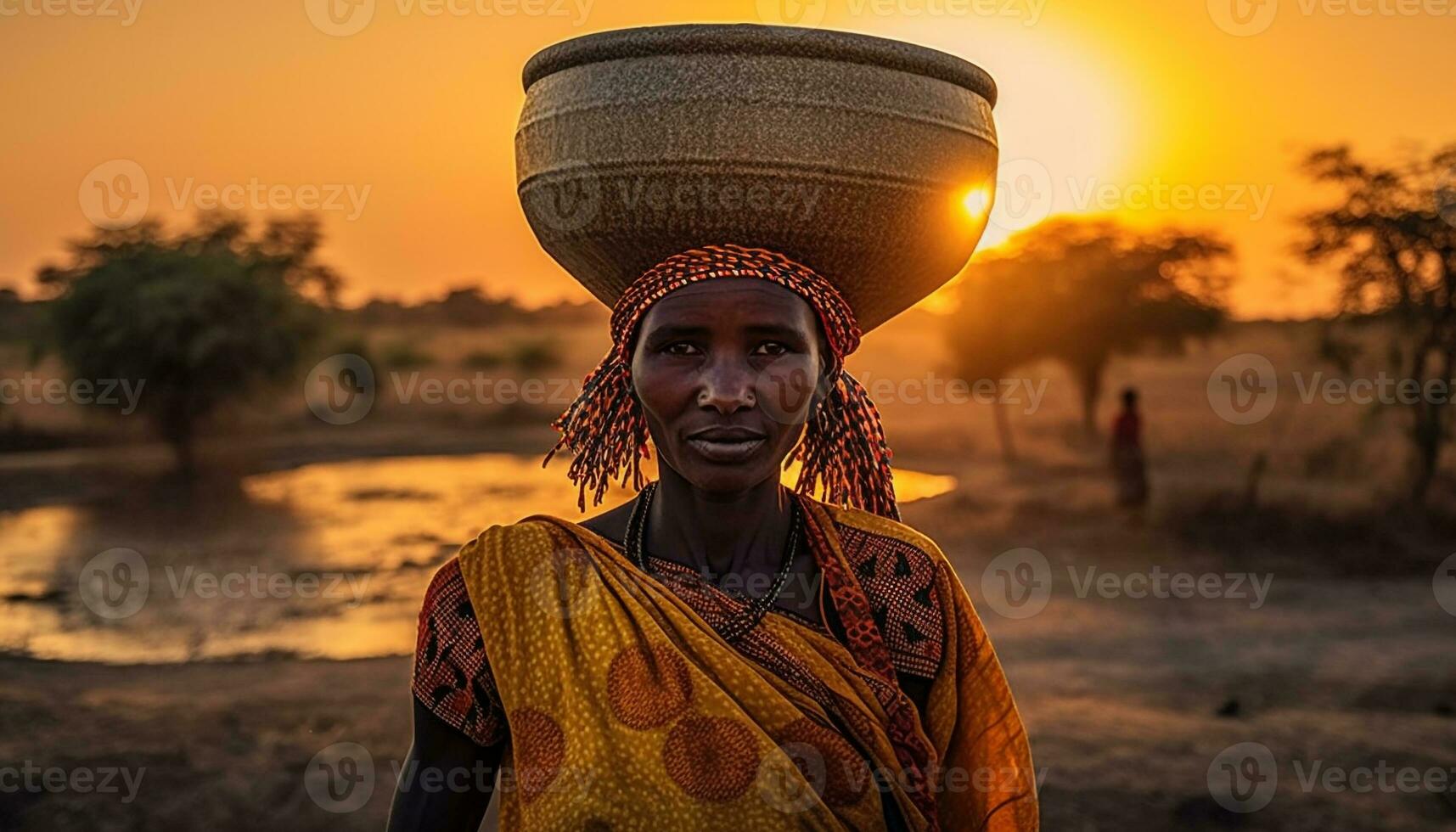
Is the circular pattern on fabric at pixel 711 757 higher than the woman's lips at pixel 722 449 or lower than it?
lower

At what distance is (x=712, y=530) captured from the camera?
2.14 meters

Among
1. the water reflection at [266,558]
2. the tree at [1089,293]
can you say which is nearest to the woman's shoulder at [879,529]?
the water reflection at [266,558]

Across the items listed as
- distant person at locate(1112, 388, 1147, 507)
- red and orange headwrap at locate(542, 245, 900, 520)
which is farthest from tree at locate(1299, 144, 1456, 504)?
red and orange headwrap at locate(542, 245, 900, 520)

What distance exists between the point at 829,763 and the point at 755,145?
0.97 meters

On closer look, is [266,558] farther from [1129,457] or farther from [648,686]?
[648,686]

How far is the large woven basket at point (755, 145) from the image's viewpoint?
1.81 m

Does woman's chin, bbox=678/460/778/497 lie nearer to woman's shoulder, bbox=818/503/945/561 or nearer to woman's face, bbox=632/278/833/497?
woman's face, bbox=632/278/833/497

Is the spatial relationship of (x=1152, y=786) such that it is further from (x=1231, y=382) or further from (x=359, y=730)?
(x=1231, y=382)

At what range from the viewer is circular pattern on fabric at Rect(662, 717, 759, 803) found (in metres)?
1.92

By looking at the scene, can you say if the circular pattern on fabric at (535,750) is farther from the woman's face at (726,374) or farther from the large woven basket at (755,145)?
the large woven basket at (755,145)

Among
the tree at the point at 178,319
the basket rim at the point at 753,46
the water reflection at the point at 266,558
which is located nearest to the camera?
the basket rim at the point at 753,46

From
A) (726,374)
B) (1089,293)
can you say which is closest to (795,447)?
(726,374)

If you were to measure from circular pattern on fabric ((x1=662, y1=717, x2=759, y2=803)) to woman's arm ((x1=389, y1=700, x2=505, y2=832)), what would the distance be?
32 cm

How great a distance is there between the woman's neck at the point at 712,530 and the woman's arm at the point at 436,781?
0.45 metres
